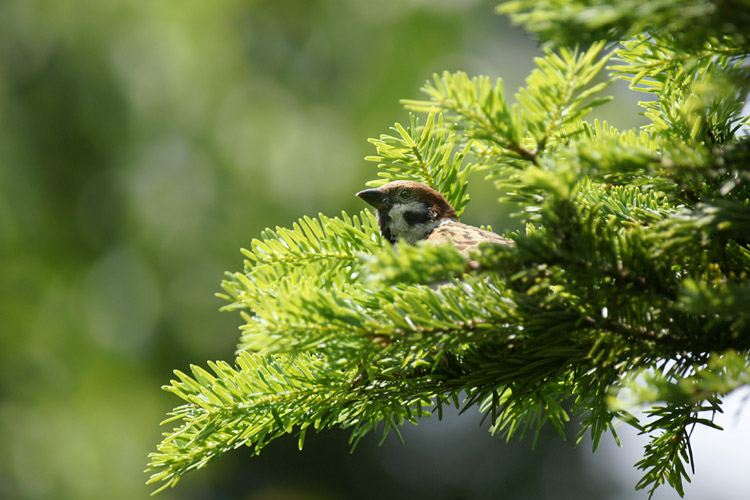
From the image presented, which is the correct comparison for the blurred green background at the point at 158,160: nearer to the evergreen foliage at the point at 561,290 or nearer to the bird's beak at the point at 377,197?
the bird's beak at the point at 377,197

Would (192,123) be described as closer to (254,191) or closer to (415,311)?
(254,191)

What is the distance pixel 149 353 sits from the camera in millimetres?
5230

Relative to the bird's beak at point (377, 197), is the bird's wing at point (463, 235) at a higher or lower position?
lower

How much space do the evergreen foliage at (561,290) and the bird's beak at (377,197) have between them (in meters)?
0.99

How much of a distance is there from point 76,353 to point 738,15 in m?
5.24

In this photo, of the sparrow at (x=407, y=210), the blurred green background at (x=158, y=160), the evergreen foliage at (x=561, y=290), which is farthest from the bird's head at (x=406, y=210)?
the blurred green background at (x=158, y=160)

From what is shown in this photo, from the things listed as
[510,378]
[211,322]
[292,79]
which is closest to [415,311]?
Answer: [510,378]

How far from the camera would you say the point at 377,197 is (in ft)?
6.96

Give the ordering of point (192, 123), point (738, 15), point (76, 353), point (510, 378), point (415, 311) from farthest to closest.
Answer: point (192, 123), point (76, 353), point (510, 378), point (415, 311), point (738, 15)

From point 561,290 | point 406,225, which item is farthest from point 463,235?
point 561,290

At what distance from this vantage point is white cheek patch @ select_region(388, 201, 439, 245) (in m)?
2.04

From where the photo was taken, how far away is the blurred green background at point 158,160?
5.04 metres

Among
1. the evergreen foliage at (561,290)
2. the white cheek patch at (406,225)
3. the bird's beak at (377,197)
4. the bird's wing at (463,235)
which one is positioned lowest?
the evergreen foliage at (561,290)

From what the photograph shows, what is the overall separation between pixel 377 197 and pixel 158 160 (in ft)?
12.6
